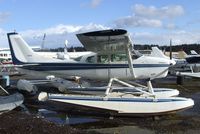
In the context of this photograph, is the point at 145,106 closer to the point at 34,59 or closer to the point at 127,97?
the point at 127,97

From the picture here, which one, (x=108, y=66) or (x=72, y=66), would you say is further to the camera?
(x=72, y=66)

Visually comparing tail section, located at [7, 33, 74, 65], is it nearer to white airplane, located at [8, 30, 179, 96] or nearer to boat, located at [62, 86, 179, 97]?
white airplane, located at [8, 30, 179, 96]

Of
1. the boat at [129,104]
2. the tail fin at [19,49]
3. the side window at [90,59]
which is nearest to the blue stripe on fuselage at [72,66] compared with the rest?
the side window at [90,59]

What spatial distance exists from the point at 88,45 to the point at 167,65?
3009mm

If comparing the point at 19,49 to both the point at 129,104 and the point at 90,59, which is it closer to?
the point at 90,59

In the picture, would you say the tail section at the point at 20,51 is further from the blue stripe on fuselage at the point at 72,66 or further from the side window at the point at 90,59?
the side window at the point at 90,59

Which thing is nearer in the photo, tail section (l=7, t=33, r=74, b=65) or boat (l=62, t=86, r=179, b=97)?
boat (l=62, t=86, r=179, b=97)

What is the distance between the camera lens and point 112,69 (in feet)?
39.8

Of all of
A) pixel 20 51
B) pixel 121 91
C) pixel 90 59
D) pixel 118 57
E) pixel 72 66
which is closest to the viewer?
pixel 121 91

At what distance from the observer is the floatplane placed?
945 cm

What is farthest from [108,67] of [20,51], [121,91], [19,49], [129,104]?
[19,49]

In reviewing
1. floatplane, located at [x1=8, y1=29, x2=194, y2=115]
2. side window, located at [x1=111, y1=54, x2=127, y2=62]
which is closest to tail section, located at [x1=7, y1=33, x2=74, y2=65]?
floatplane, located at [x1=8, y1=29, x2=194, y2=115]

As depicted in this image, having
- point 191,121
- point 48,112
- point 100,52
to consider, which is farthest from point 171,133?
point 100,52

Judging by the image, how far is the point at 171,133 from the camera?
7520mm
